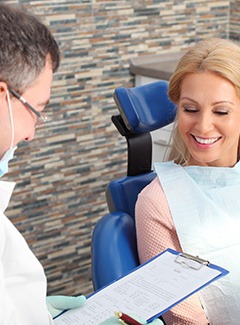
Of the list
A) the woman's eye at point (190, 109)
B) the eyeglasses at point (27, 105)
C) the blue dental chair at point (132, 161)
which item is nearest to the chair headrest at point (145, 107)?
the blue dental chair at point (132, 161)

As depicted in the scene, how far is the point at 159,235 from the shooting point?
6.95ft

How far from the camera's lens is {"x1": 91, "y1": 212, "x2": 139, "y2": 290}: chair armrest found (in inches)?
82.4

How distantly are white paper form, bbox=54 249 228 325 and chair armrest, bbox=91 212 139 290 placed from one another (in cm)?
23

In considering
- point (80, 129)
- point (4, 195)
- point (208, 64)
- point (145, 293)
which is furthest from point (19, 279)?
point (80, 129)

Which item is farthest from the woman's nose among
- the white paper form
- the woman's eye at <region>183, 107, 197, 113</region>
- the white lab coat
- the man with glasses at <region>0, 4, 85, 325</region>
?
the white lab coat

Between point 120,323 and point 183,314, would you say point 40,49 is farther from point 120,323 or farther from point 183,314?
point 183,314

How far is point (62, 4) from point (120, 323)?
6.20 ft

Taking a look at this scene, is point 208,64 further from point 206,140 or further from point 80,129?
point 80,129

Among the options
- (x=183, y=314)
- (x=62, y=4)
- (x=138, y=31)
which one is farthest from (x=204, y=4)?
(x=183, y=314)

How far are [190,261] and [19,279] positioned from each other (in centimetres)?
46

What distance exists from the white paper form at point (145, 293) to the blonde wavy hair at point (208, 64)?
562 mm

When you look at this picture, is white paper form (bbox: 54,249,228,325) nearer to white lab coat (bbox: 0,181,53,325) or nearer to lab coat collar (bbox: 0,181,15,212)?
white lab coat (bbox: 0,181,53,325)

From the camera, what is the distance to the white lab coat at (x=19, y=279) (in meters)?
1.55

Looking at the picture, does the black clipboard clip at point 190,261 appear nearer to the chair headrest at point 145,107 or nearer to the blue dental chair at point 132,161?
the blue dental chair at point 132,161
